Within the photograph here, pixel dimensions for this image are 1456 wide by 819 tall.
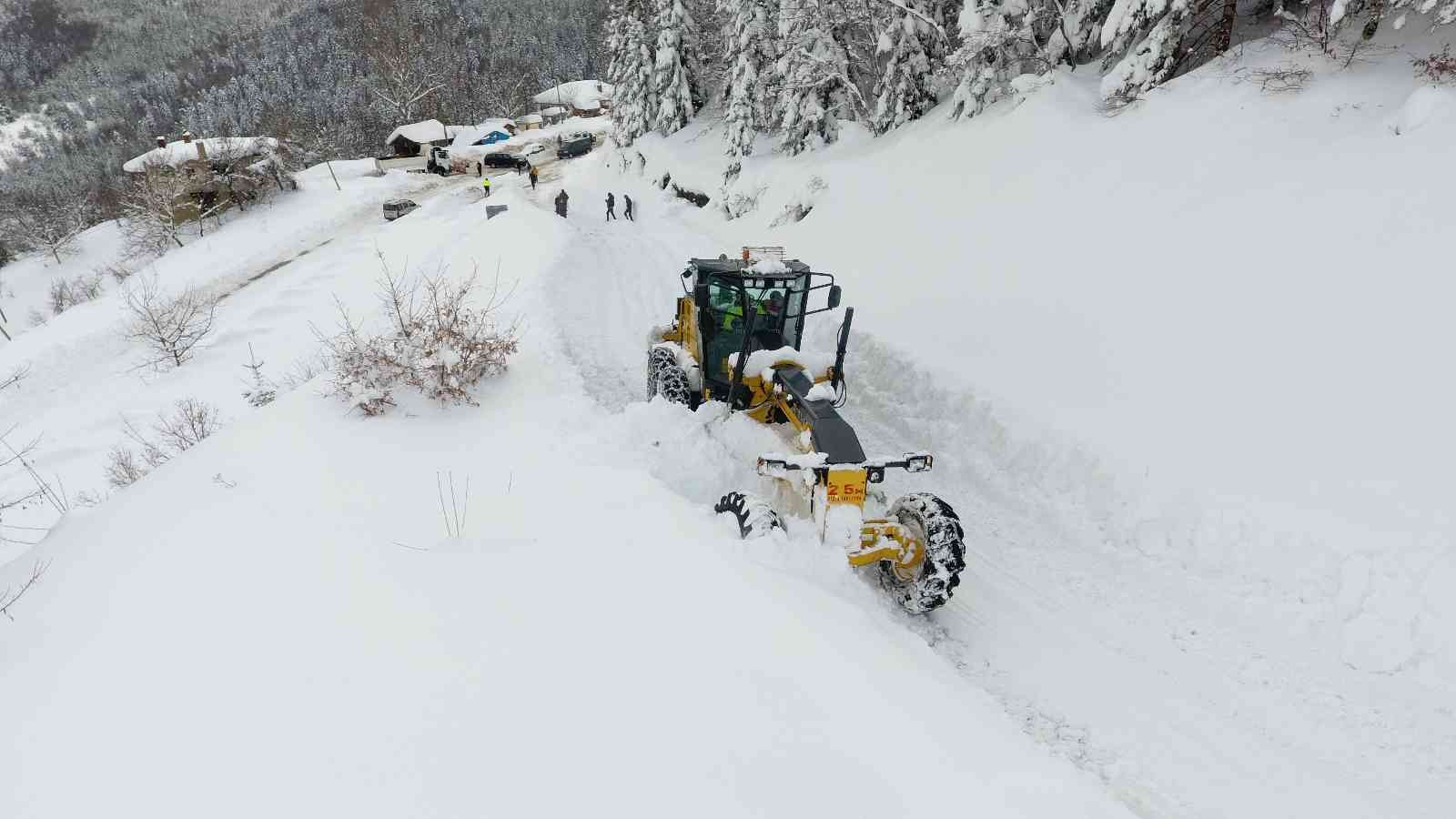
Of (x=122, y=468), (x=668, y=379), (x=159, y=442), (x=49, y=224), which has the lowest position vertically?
(x=49, y=224)

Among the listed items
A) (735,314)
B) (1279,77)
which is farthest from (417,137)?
(1279,77)

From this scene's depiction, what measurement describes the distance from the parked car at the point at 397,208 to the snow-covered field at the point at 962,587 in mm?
32108

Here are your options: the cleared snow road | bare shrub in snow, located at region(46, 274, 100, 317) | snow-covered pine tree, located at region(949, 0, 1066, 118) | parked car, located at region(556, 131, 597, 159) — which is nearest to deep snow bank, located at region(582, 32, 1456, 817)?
the cleared snow road

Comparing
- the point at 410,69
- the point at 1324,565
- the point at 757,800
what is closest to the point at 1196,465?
the point at 1324,565

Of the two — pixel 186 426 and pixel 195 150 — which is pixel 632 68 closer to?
pixel 186 426

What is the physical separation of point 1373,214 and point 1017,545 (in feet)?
20.2

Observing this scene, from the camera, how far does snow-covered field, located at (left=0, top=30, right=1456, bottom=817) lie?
341 centimetres

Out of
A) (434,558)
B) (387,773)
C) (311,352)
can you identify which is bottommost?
(311,352)

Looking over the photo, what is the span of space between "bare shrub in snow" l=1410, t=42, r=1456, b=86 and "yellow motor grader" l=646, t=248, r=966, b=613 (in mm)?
8647

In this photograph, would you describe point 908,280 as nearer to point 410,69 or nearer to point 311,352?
point 311,352

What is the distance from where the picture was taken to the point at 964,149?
16109 mm

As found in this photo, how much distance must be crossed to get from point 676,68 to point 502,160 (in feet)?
88.6

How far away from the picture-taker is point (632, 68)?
3450 centimetres

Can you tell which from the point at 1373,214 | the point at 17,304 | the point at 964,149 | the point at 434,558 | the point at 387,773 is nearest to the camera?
the point at 387,773
